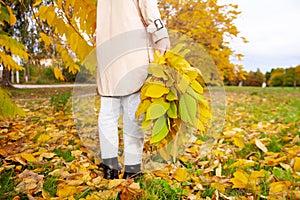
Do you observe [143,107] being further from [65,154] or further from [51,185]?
[65,154]

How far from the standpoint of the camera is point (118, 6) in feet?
4.91

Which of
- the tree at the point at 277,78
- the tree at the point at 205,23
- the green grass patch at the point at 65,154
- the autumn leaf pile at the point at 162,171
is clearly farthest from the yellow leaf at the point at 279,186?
the tree at the point at 277,78

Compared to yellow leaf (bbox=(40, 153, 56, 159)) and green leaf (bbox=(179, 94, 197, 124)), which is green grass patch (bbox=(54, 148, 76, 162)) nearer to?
yellow leaf (bbox=(40, 153, 56, 159))

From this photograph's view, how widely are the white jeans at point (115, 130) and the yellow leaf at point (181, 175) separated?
0.89 feet

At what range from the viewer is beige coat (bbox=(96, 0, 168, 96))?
146 centimetres

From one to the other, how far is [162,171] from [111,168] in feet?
1.17

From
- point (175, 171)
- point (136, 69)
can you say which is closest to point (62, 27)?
point (136, 69)

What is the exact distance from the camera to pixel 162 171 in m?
1.90

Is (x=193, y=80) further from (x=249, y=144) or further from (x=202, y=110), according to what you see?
(x=249, y=144)

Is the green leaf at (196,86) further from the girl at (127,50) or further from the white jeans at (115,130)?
the white jeans at (115,130)

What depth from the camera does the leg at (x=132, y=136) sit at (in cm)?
153

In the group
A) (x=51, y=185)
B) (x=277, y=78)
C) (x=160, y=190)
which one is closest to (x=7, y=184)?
(x=51, y=185)

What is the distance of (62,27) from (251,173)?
5.08 ft

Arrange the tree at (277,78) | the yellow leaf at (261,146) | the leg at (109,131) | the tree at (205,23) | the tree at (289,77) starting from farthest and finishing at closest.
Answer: the tree at (277,78)
the tree at (289,77)
the tree at (205,23)
the yellow leaf at (261,146)
the leg at (109,131)
